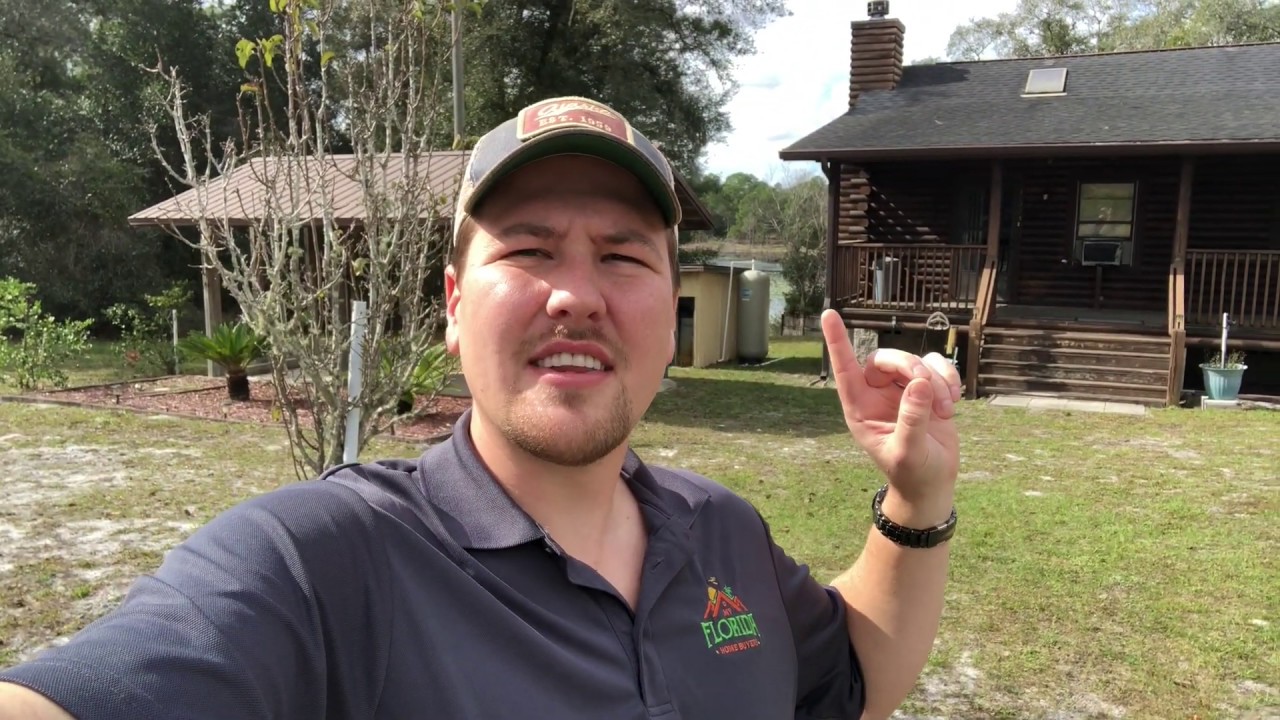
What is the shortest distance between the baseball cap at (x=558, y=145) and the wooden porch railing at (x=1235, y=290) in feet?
42.2

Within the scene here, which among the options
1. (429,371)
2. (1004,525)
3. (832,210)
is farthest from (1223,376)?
(429,371)

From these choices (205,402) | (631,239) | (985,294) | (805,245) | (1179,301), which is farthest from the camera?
(805,245)

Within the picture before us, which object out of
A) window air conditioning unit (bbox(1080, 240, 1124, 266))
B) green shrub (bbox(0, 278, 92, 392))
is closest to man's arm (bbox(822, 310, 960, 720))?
green shrub (bbox(0, 278, 92, 392))

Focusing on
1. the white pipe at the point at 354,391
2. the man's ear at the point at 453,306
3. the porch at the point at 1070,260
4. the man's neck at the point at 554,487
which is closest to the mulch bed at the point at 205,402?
the white pipe at the point at 354,391

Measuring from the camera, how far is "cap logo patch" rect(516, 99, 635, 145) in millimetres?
1372

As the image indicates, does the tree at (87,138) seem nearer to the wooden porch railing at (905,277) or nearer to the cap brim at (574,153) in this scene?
the wooden porch railing at (905,277)

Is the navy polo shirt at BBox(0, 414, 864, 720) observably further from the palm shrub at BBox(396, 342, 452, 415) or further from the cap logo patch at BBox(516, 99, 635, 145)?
the palm shrub at BBox(396, 342, 452, 415)

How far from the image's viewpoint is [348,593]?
3.58 feet

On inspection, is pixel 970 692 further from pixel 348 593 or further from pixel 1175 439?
pixel 1175 439

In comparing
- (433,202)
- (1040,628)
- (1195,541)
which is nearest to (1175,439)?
(1195,541)

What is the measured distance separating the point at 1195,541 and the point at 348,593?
21.3 ft

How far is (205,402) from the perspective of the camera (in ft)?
36.9

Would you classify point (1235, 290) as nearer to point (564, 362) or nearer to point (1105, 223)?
point (1105, 223)

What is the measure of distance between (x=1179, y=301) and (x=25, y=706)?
14.0 m
